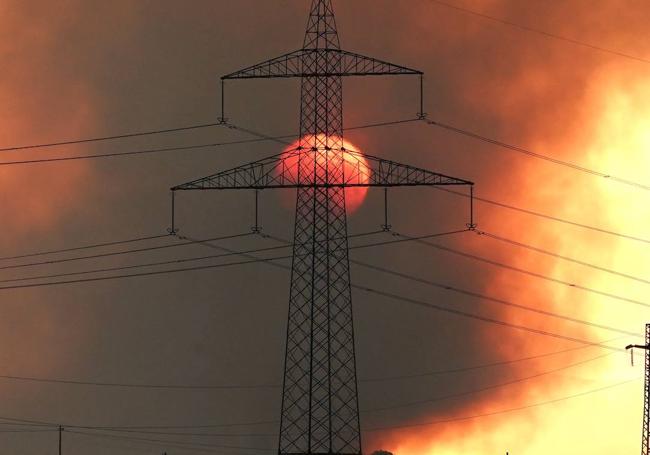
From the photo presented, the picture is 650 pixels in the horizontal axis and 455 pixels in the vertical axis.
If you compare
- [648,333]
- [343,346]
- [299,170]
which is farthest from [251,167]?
[648,333]

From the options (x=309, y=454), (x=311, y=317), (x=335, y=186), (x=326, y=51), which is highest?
(x=326, y=51)

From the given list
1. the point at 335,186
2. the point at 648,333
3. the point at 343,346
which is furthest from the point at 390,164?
the point at 648,333

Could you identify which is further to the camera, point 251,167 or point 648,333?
point 648,333

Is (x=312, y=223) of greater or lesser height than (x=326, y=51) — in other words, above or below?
below

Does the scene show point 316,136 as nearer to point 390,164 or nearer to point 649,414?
point 390,164

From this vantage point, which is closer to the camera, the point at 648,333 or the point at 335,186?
the point at 335,186

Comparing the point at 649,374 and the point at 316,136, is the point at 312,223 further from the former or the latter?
the point at 649,374

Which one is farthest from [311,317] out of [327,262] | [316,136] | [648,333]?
[648,333]

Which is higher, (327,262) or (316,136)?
(316,136)
